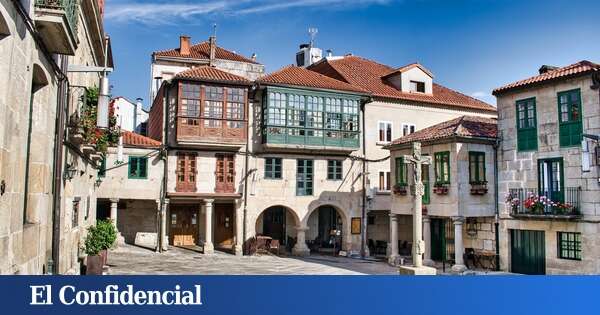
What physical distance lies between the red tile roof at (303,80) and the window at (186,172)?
4.93m

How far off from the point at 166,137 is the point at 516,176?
1527cm

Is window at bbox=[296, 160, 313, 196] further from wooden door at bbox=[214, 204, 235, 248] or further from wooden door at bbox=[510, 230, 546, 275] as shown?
wooden door at bbox=[510, 230, 546, 275]

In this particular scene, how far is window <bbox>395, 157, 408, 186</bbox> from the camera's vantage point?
24.1 meters

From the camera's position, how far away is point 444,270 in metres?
21.3

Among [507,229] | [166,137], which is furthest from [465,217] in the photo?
[166,137]

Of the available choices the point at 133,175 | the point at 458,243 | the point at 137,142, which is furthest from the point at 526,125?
the point at 133,175

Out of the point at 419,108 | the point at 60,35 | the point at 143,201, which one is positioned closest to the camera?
the point at 60,35

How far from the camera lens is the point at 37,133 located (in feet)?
31.9

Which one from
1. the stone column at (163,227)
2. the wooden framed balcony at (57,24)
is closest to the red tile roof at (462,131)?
the stone column at (163,227)

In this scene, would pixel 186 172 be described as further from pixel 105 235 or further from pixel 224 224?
pixel 105 235

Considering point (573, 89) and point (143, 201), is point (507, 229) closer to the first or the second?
point (573, 89)

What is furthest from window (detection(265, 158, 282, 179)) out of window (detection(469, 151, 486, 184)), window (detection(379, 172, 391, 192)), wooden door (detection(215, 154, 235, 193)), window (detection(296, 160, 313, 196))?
window (detection(469, 151, 486, 184))

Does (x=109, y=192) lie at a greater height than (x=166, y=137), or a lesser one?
lesser

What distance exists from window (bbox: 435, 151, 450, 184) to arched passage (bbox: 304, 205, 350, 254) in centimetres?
779
